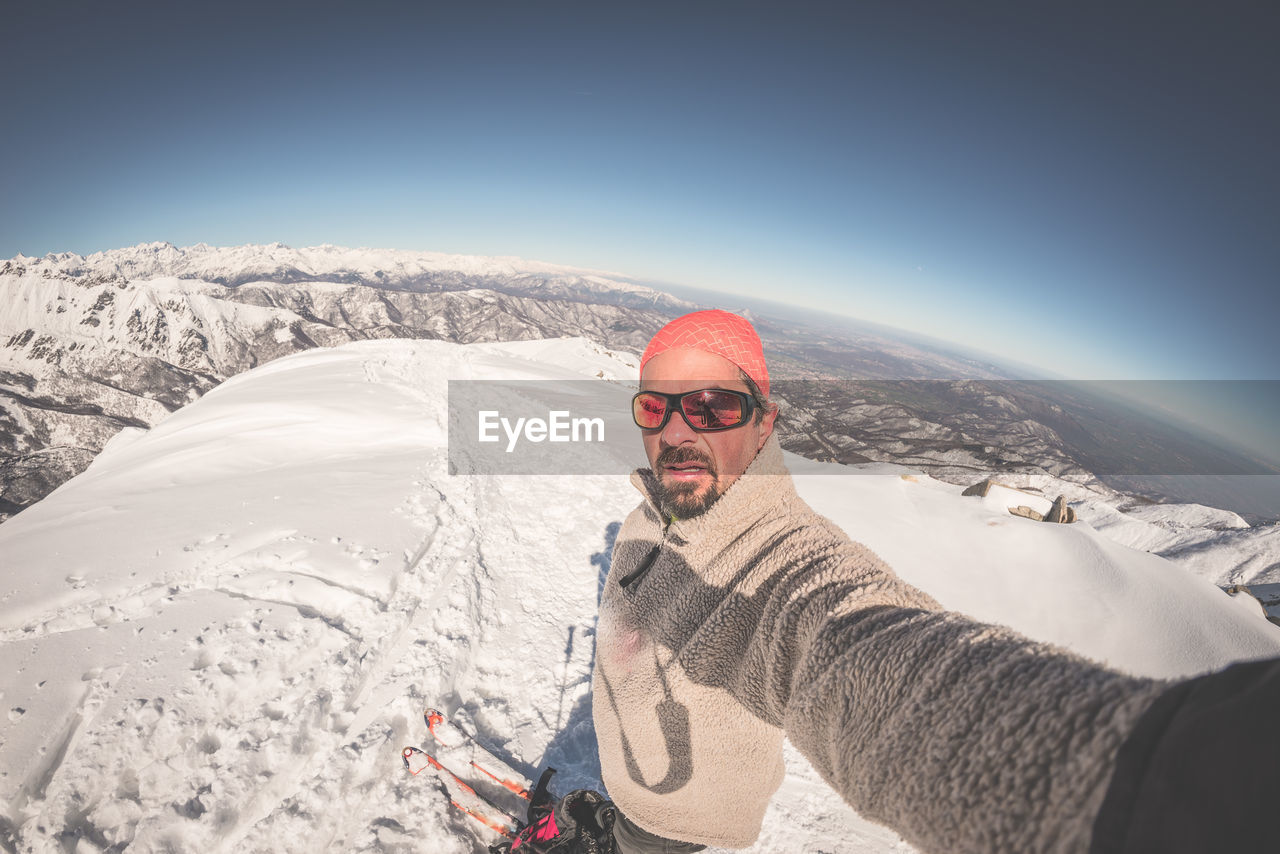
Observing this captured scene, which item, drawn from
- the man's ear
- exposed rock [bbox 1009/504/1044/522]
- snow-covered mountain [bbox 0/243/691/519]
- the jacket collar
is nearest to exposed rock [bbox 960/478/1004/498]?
exposed rock [bbox 1009/504/1044/522]

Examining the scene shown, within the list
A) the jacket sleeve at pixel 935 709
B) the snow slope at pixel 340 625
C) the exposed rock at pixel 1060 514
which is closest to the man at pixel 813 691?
the jacket sleeve at pixel 935 709

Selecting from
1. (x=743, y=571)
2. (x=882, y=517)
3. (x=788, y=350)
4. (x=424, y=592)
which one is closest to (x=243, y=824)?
(x=424, y=592)

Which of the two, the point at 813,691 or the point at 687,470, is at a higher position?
the point at 687,470

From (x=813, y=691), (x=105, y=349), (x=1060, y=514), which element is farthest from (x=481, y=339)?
(x=813, y=691)

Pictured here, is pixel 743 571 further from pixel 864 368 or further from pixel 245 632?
pixel 864 368

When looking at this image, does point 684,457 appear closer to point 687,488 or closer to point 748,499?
point 687,488

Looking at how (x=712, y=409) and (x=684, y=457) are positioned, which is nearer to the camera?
(x=684, y=457)

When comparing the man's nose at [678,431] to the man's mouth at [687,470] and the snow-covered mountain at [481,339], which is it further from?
the snow-covered mountain at [481,339]

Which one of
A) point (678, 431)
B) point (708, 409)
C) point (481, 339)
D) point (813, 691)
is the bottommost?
point (481, 339)
